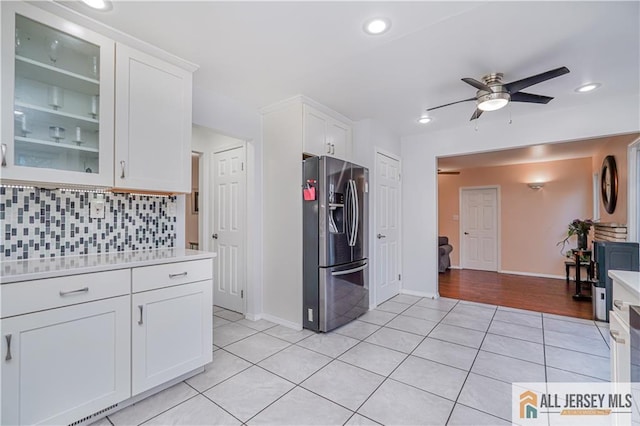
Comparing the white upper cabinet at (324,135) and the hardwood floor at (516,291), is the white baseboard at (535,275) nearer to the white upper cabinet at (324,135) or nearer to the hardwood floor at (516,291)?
the hardwood floor at (516,291)

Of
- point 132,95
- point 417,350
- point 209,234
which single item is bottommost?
point 417,350

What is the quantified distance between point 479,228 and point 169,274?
6.92m

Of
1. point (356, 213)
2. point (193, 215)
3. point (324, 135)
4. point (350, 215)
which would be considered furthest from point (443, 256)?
point (193, 215)

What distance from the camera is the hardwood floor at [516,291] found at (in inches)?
153

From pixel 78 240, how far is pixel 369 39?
2.54 meters

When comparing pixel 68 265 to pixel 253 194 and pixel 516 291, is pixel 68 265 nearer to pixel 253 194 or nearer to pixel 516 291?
pixel 253 194

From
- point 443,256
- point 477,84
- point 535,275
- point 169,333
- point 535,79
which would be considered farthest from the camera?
point 443,256

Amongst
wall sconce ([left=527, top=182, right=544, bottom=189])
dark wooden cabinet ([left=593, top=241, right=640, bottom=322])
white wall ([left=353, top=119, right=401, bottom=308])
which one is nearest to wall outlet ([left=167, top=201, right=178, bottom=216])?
white wall ([left=353, top=119, right=401, bottom=308])

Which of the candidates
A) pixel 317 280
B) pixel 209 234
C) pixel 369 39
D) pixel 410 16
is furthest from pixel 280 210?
pixel 410 16

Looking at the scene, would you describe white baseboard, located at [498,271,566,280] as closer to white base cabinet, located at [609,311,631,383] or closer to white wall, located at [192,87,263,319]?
white base cabinet, located at [609,311,631,383]

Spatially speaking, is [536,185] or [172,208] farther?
[536,185]

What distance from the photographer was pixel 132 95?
6.47 feet

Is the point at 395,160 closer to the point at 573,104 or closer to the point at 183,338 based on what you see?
the point at 573,104

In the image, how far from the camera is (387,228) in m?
4.20
